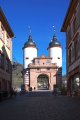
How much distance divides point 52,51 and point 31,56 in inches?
231

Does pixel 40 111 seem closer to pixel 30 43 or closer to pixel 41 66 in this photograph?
pixel 41 66

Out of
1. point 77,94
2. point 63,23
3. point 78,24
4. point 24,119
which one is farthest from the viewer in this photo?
point 63,23

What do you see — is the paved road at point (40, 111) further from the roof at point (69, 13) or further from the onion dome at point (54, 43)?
the onion dome at point (54, 43)

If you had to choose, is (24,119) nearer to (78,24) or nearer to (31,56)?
(78,24)

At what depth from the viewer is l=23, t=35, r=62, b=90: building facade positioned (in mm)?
89188

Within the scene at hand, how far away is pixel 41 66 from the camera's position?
295ft

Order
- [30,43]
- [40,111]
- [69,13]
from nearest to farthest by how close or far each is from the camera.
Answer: [40,111] → [69,13] → [30,43]

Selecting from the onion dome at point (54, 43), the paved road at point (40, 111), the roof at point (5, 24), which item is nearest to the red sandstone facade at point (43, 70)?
the onion dome at point (54, 43)

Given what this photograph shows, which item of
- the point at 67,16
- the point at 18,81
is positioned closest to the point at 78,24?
the point at 67,16

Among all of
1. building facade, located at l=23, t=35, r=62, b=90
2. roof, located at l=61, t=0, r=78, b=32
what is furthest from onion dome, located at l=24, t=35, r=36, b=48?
roof, located at l=61, t=0, r=78, b=32

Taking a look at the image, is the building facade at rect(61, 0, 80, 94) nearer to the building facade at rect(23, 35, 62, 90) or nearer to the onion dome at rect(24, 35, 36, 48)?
the building facade at rect(23, 35, 62, 90)

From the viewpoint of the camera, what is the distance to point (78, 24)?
38.1 m

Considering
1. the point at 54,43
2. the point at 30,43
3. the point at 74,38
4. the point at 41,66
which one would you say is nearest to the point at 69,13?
the point at 74,38

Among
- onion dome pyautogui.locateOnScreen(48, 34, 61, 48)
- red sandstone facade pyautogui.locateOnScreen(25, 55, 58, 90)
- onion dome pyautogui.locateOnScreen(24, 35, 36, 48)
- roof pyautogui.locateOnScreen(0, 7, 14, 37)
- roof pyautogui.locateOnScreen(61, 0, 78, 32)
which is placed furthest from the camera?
onion dome pyautogui.locateOnScreen(24, 35, 36, 48)
